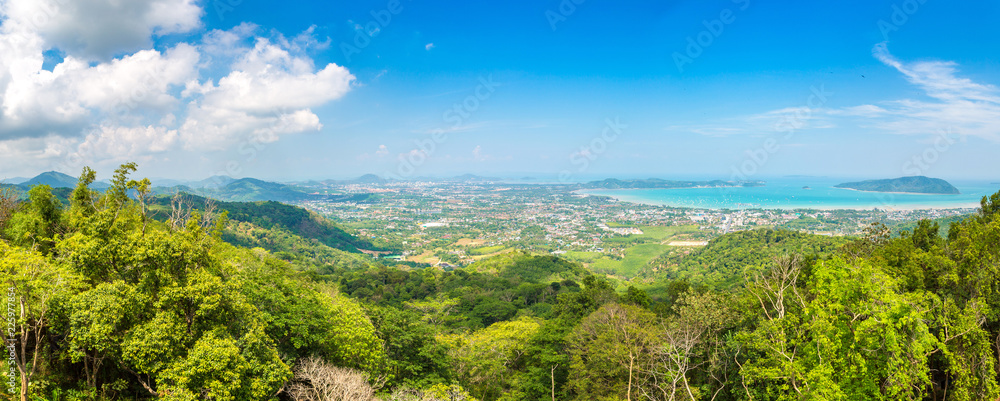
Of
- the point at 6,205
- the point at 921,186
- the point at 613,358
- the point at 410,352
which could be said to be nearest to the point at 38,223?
the point at 6,205

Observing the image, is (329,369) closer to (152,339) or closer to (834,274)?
(152,339)

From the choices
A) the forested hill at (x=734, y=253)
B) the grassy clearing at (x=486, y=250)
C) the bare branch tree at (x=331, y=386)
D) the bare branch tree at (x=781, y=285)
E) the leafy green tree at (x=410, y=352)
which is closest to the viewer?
the bare branch tree at (x=331, y=386)

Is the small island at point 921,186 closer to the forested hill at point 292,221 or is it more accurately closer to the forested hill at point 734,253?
the forested hill at point 734,253

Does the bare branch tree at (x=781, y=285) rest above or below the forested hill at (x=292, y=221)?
above

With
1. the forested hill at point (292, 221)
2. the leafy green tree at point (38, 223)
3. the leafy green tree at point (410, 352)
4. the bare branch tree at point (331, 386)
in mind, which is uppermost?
the leafy green tree at point (38, 223)

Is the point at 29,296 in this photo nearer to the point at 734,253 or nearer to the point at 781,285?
the point at 781,285

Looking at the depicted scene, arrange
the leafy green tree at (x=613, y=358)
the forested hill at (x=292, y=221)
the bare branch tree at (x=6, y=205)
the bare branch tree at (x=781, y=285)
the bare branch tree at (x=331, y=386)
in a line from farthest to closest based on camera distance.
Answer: the forested hill at (x=292, y=221) < the bare branch tree at (x=6, y=205) < the leafy green tree at (x=613, y=358) < the bare branch tree at (x=781, y=285) < the bare branch tree at (x=331, y=386)

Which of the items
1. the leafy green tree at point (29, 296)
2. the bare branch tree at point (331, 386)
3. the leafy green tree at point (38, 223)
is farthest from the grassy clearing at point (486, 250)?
the leafy green tree at point (29, 296)

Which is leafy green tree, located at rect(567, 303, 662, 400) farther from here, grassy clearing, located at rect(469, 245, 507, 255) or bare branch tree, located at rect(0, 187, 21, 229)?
grassy clearing, located at rect(469, 245, 507, 255)
